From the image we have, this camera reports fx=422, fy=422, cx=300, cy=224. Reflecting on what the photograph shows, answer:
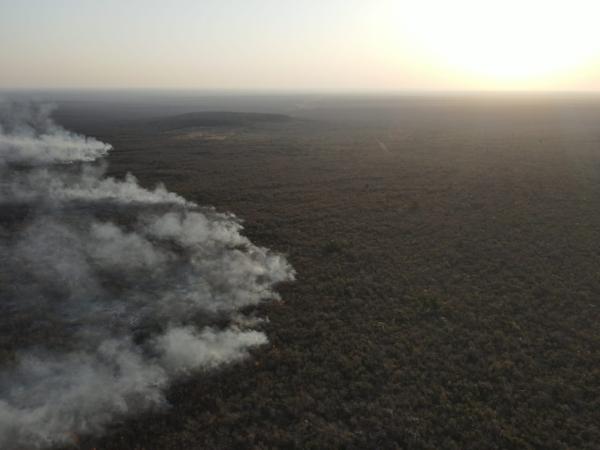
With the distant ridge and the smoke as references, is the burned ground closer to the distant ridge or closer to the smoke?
the smoke

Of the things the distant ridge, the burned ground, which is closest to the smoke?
the burned ground

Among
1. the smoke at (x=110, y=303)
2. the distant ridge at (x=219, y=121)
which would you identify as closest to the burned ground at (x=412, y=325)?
the smoke at (x=110, y=303)

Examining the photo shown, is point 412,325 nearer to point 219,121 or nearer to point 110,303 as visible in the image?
point 110,303

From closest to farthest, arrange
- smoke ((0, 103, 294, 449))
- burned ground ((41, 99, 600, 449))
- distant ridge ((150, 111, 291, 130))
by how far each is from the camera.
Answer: burned ground ((41, 99, 600, 449)) < smoke ((0, 103, 294, 449)) < distant ridge ((150, 111, 291, 130))

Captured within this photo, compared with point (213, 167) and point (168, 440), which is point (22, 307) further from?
point (213, 167)

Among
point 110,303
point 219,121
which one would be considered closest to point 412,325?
point 110,303

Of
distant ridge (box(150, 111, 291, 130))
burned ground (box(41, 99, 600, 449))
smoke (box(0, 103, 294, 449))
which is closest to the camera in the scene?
burned ground (box(41, 99, 600, 449))

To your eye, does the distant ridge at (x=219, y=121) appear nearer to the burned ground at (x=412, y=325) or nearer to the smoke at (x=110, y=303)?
the burned ground at (x=412, y=325)
